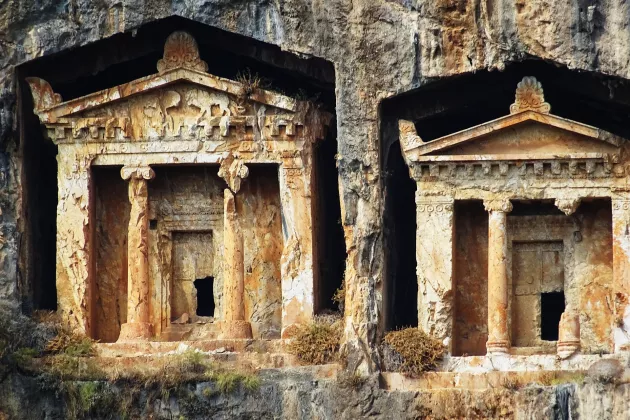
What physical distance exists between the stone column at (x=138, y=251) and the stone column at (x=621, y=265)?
6696mm

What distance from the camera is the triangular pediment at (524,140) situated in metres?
38.8

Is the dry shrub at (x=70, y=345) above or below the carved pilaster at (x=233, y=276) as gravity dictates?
below

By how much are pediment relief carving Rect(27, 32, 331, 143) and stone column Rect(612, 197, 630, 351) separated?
4.51 m

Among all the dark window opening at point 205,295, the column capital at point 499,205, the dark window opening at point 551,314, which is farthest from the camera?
the dark window opening at point 205,295

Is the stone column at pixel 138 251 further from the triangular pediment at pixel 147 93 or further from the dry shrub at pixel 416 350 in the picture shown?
the dry shrub at pixel 416 350

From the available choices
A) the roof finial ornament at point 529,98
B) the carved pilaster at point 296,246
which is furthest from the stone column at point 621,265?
the carved pilaster at point 296,246

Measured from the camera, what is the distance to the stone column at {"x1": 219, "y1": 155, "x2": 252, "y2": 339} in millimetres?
39594

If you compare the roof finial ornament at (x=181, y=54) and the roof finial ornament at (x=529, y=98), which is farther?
the roof finial ornament at (x=181, y=54)

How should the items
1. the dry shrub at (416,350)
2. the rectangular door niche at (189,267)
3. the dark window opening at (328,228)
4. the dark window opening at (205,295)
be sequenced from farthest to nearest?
the dark window opening at (205,295) < the rectangular door niche at (189,267) < the dark window opening at (328,228) < the dry shrub at (416,350)

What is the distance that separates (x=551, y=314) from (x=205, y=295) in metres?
5.11

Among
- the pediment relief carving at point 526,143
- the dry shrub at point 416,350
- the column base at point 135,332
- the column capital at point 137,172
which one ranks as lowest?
the dry shrub at point 416,350

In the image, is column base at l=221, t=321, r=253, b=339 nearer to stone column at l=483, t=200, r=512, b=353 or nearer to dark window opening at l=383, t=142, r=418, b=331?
dark window opening at l=383, t=142, r=418, b=331

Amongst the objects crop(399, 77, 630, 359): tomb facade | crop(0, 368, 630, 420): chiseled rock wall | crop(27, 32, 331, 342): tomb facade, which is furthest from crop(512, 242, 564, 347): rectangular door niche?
crop(27, 32, 331, 342): tomb facade

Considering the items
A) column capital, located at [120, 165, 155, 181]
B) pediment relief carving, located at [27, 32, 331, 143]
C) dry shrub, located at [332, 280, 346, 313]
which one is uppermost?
pediment relief carving, located at [27, 32, 331, 143]
